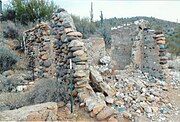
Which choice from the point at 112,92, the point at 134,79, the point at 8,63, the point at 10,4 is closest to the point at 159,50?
the point at 134,79

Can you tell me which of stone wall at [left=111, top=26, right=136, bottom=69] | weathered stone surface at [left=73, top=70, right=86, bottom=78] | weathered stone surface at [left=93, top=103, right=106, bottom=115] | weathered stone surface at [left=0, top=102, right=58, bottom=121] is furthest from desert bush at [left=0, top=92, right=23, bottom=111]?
stone wall at [left=111, top=26, right=136, bottom=69]

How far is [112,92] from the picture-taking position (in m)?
6.46

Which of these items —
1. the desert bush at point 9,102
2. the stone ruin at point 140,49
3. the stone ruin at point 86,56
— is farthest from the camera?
the stone ruin at point 140,49

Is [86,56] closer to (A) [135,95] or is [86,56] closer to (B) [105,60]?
(A) [135,95]

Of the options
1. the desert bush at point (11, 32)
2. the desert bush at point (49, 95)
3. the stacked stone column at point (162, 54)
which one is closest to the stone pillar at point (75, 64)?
the desert bush at point (49, 95)

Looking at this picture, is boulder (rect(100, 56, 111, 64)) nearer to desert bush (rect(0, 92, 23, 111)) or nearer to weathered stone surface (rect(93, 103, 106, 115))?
desert bush (rect(0, 92, 23, 111))

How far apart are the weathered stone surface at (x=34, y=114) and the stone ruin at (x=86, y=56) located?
754 mm

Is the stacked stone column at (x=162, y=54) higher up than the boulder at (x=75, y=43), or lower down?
→ lower down

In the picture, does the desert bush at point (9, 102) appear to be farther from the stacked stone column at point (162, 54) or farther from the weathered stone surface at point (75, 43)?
the stacked stone column at point (162, 54)

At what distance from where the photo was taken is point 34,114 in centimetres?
412

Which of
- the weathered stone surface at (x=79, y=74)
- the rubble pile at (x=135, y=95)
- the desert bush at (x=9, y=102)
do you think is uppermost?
the weathered stone surface at (x=79, y=74)

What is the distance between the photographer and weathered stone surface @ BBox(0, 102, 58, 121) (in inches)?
159

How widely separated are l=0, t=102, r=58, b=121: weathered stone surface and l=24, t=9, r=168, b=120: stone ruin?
29.7 inches

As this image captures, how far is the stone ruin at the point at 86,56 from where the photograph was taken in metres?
5.21
